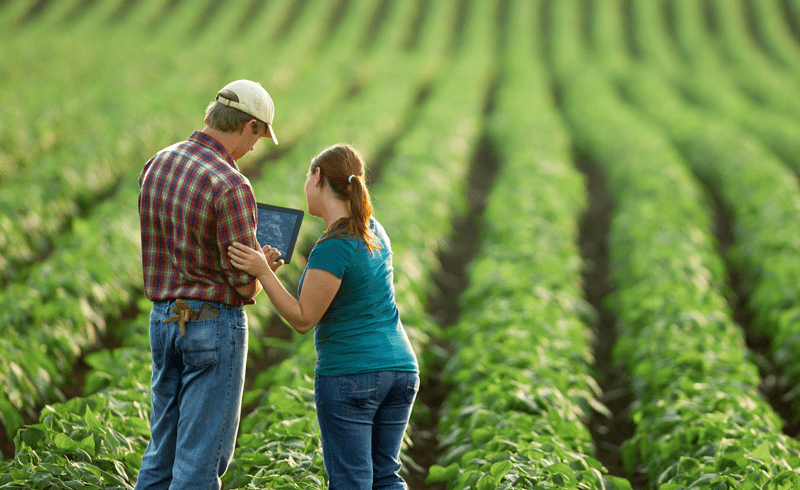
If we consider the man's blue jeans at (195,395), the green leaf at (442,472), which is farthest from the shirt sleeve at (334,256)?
the green leaf at (442,472)

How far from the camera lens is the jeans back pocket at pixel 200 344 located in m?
2.64

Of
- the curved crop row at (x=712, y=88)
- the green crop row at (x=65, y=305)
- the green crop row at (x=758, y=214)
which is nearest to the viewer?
the green crop row at (x=65, y=305)

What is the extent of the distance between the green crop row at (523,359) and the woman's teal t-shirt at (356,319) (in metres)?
1.18

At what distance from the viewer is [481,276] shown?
7363mm

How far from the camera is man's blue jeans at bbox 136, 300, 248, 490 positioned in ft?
8.70

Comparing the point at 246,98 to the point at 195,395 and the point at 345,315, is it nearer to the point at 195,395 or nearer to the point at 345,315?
the point at 345,315

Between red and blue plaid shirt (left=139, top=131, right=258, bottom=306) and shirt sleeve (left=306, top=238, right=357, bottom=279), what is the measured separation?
267mm

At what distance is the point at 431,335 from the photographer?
679 centimetres

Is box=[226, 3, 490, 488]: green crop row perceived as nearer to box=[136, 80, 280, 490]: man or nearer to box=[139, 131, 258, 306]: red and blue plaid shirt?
box=[136, 80, 280, 490]: man

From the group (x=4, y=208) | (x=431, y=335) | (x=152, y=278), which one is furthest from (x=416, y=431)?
(x=4, y=208)

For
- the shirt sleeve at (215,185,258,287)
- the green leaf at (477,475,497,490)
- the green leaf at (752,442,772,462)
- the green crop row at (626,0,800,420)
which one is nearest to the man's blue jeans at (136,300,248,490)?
the shirt sleeve at (215,185,258,287)

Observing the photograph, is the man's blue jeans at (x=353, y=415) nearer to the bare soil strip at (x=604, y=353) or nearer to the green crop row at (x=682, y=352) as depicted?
the green crop row at (x=682, y=352)

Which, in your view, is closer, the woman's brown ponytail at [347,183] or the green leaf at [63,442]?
the woman's brown ponytail at [347,183]

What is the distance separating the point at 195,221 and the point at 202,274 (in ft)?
0.74
